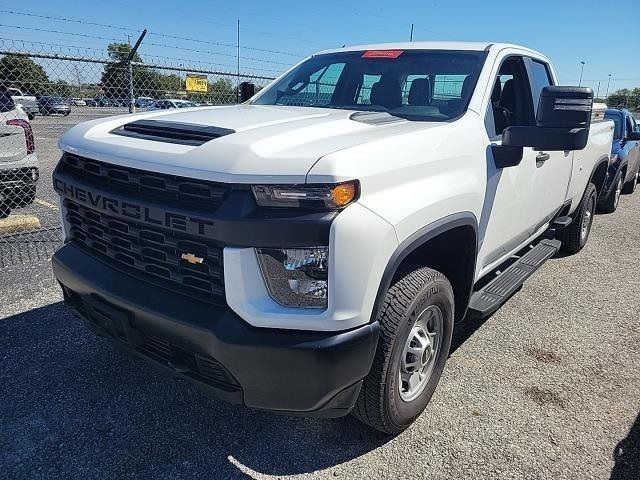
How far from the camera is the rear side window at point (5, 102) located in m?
5.86

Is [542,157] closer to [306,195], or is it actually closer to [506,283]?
[506,283]

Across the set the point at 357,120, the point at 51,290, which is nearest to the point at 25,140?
the point at 51,290

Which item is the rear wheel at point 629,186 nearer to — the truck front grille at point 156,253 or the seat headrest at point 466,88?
the seat headrest at point 466,88

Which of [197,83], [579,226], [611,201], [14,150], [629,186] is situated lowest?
[629,186]

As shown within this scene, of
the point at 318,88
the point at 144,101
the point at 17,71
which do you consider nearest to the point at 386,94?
the point at 318,88

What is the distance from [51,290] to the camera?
13.6ft

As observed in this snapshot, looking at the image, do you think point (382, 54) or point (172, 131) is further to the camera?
point (382, 54)

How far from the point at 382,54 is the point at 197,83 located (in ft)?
25.2

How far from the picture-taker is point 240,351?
6.12ft

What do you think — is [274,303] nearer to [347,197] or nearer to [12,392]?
[347,197]

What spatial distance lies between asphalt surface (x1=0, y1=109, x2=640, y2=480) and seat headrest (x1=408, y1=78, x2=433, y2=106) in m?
1.70

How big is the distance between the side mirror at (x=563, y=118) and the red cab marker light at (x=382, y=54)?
4.15ft

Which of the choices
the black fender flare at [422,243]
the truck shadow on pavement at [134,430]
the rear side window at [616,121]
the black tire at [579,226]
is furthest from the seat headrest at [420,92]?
the rear side window at [616,121]

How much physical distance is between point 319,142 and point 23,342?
2603mm
